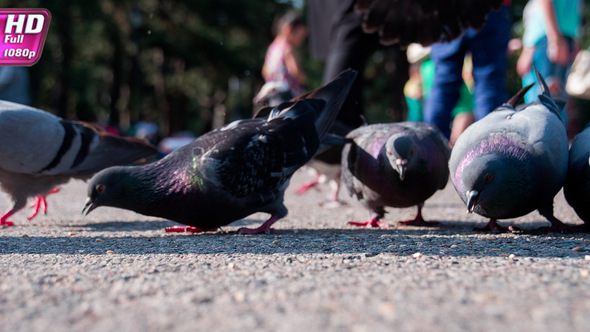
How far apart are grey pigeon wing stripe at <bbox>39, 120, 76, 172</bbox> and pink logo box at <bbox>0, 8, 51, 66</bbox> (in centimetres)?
67

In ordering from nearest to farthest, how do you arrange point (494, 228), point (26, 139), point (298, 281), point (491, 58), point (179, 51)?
point (298, 281), point (494, 228), point (26, 139), point (491, 58), point (179, 51)

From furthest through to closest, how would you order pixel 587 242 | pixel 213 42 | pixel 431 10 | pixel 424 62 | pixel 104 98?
1. pixel 104 98
2. pixel 213 42
3. pixel 424 62
4. pixel 431 10
5. pixel 587 242

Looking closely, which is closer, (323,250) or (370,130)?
(323,250)

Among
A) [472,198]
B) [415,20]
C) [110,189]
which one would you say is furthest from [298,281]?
[415,20]

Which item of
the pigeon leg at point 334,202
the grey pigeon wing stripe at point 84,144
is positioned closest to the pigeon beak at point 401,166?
the pigeon leg at point 334,202

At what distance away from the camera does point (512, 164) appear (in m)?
3.26

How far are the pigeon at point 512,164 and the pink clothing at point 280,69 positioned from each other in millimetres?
3750

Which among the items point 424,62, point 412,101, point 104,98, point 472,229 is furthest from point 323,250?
point 104,98

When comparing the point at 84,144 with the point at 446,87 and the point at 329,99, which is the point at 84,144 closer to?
the point at 329,99

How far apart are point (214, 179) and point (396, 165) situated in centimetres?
111

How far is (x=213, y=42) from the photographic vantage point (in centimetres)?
2206

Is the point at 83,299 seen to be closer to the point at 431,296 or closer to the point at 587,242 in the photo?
the point at 431,296

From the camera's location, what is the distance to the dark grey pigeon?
3.43 metres

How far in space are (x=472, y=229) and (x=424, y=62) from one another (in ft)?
17.4
